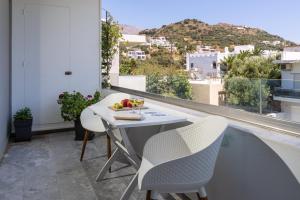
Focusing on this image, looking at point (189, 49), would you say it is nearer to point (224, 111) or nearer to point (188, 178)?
point (224, 111)

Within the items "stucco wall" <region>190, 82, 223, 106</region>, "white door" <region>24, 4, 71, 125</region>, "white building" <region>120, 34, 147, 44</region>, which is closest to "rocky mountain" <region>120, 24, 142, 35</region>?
"white building" <region>120, 34, 147, 44</region>

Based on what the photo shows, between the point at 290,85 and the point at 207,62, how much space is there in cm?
A: 84

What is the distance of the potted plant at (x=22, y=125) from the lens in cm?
412

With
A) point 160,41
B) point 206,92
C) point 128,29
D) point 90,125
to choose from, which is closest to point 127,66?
point 128,29

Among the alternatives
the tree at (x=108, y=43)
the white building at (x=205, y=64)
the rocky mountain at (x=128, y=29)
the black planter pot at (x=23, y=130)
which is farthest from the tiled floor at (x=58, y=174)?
the rocky mountain at (x=128, y=29)

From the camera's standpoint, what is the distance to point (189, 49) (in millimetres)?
2746

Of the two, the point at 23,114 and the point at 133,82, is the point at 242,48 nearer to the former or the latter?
the point at 133,82

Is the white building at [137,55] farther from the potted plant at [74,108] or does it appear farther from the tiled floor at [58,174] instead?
the tiled floor at [58,174]

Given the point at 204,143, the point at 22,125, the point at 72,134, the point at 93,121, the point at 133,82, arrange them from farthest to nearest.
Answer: the point at 72,134 < the point at 133,82 < the point at 22,125 < the point at 93,121 < the point at 204,143

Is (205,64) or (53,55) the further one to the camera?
(53,55)

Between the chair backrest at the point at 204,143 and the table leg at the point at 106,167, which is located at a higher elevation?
the chair backrest at the point at 204,143

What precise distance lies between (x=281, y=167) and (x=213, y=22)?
64.1 inches

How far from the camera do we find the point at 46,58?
14.8 ft

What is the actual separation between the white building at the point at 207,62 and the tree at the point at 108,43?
2789 mm
